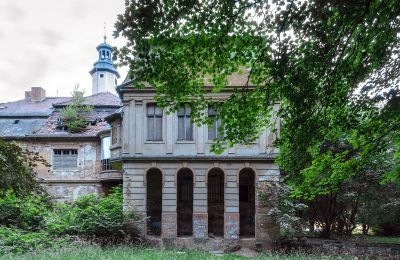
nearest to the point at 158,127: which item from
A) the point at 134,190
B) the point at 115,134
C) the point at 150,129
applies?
the point at 150,129

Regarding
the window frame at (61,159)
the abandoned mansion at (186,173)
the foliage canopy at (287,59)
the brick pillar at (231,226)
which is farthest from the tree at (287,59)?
the window frame at (61,159)

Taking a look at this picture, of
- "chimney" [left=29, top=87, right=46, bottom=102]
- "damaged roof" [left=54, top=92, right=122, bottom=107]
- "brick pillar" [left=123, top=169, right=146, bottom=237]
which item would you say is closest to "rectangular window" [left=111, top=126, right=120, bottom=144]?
"brick pillar" [left=123, top=169, right=146, bottom=237]

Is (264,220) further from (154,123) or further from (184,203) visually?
(154,123)

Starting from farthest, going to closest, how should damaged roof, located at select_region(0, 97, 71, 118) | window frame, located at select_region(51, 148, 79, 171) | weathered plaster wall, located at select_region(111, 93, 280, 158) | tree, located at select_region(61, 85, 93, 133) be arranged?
1. damaged roof, located at select_region(0, 97, 71, 118)
2. tree, located at select_region(61, 85, 93, 133)
3. window frame, located at select_region(51, 148, 79, 171)
4. weathered plaster wall, located at select_region(111, 93, 280, 158)

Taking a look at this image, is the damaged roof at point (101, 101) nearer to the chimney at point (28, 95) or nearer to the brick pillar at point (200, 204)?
the chimney at point (28, 95)

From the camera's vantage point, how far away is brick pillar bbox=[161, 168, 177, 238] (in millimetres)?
23156

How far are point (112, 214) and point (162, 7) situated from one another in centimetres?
1709

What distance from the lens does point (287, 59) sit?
7996 mm

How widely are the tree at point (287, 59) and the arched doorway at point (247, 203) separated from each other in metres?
16.4

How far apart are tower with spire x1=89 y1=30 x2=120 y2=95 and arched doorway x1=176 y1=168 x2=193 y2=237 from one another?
3621cm

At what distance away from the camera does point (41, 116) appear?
115 feet

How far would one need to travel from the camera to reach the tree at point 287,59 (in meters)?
7.28

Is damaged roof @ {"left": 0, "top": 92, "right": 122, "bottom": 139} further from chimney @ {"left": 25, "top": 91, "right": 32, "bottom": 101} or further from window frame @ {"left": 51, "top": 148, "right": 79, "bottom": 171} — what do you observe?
chimney @ {"left": 25, "top": 91, "right": 32, "bottom": 101}

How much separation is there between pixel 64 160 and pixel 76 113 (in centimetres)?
381
